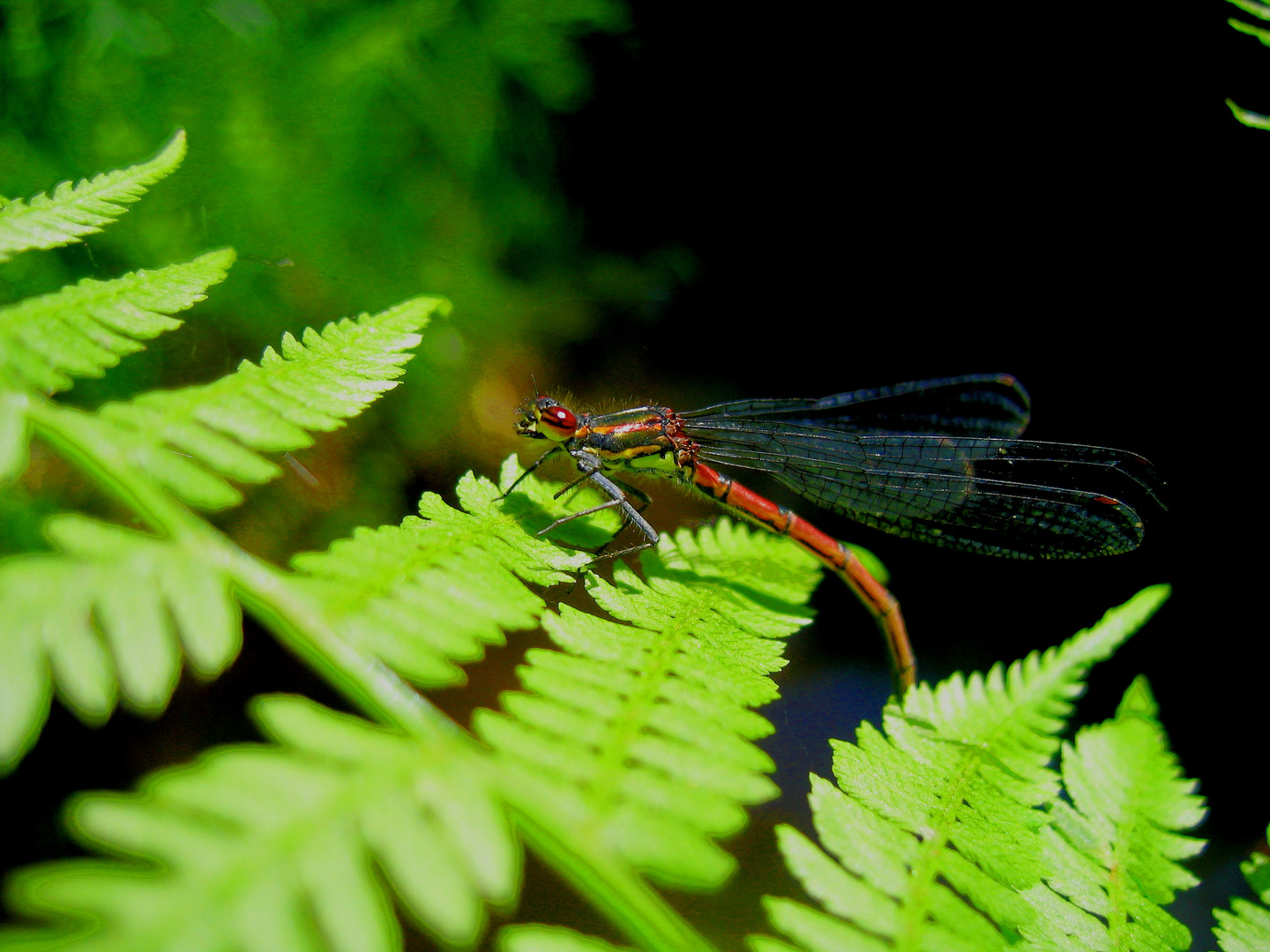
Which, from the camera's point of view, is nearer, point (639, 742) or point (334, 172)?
point (639, 742)

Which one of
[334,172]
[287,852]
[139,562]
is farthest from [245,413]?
[334,172]

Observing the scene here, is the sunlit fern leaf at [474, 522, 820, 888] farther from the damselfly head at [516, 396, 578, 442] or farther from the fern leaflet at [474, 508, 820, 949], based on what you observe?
the damselfly head at [516, 396, 578, 442]

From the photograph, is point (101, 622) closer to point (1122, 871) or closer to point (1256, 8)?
point (1122, 871)

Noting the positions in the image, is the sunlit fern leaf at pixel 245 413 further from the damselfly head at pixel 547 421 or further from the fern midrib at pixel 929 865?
the fern midrib at pixel 929 865

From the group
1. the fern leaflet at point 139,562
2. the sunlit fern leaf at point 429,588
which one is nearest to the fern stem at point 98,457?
the fern leaflet at point 139,562

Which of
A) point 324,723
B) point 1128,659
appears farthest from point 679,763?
point 1128,659

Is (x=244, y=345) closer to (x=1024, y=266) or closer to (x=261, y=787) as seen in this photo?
(x=261, y=787)
